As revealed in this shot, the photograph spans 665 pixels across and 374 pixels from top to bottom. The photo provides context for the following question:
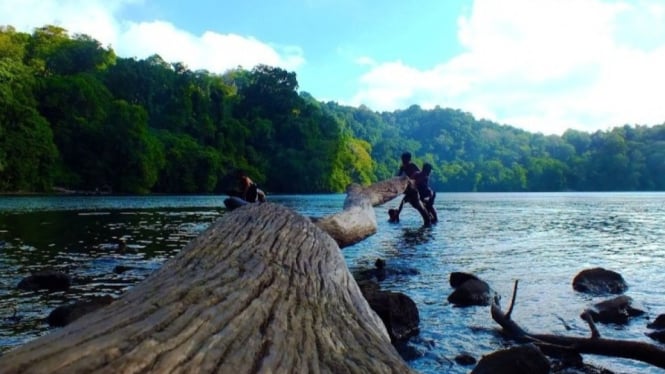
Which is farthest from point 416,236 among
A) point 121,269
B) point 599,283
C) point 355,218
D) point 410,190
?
point 121,269

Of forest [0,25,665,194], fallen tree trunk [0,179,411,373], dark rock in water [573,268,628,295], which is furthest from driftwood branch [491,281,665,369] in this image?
forest [0,25,665,194]

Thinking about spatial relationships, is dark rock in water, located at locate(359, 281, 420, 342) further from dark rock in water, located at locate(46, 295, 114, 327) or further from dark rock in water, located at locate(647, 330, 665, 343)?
dark rock in water, located at locate(46, 295, 114, 327)

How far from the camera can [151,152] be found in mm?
82562

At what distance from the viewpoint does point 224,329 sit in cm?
208

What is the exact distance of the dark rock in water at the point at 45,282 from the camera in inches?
360

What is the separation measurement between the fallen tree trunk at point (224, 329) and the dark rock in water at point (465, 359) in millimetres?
2339

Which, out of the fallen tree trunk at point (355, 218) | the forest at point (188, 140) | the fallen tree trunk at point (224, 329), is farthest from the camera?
the forest at point (188, 140)

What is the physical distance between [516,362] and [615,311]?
3.47 m

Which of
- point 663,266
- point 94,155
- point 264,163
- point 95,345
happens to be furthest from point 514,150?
point 95,345

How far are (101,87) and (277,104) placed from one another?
159 feet

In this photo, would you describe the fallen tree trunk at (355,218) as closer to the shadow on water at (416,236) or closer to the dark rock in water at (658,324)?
the shadow on water at (416,236)

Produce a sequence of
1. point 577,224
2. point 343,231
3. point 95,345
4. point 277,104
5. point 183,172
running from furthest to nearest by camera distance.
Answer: point 277,104 < point 183,172 < point 577,224 < point 343,231 < point 95,345

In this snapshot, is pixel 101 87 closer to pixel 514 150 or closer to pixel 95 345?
pixel 95 345

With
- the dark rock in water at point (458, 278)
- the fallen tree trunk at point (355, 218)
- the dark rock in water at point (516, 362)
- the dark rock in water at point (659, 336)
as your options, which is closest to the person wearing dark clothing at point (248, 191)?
the fallen tree trunk at point (355, 218)
